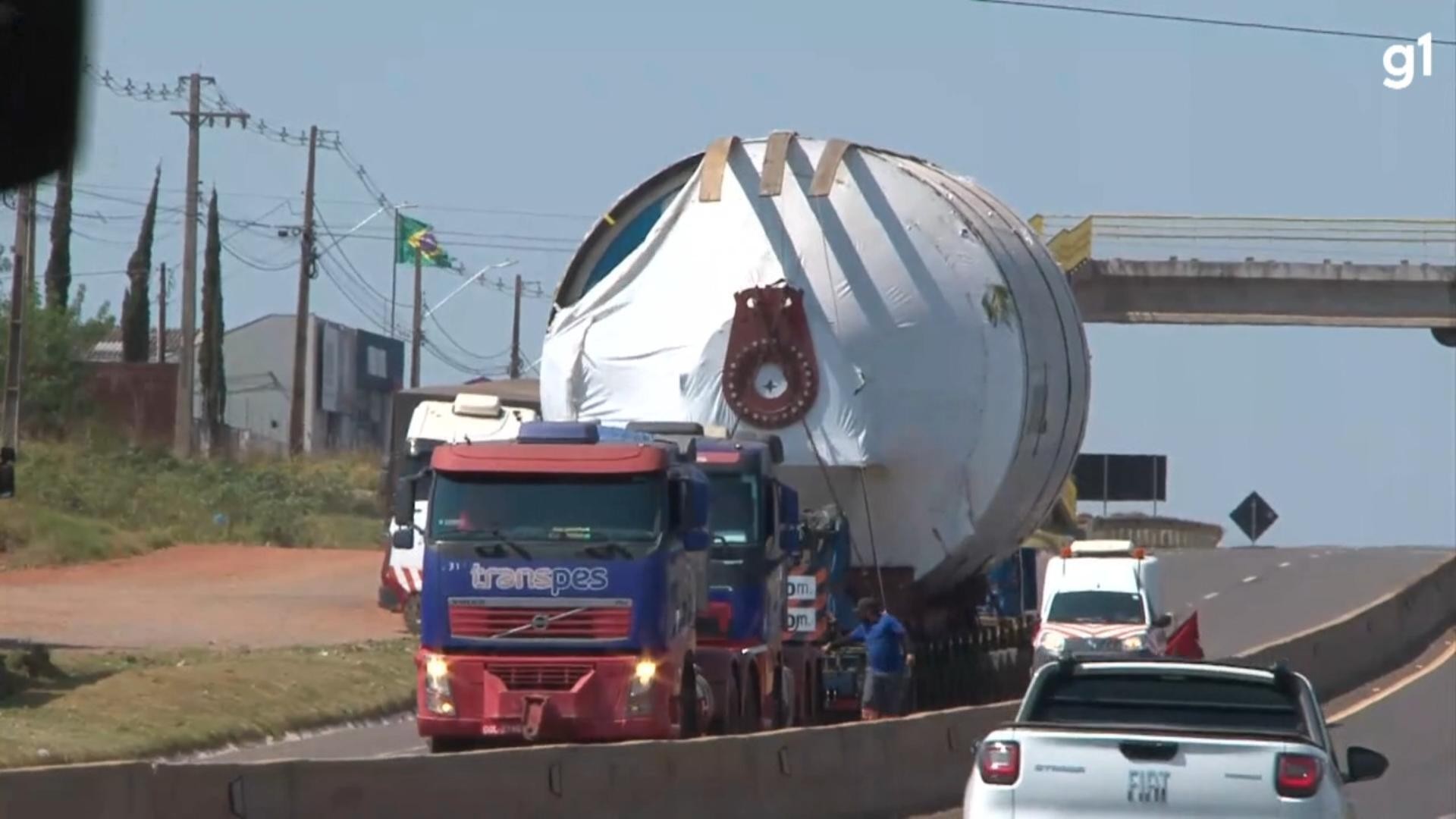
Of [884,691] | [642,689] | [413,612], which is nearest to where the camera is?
[642,689]

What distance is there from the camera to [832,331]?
23.0 meters

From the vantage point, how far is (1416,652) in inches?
1567

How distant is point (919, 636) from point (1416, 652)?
16.6 m

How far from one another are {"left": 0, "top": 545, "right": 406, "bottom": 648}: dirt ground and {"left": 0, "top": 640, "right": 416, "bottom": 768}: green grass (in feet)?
12.2

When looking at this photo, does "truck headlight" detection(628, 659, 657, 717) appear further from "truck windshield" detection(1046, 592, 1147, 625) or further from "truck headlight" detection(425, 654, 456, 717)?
"truck windshield" detection(1046, 592, 1147, 625)

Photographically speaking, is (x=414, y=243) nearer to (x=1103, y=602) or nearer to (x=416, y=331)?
(x=416, y=331)

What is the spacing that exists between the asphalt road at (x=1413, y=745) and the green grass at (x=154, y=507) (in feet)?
83.4

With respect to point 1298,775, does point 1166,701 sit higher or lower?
higher

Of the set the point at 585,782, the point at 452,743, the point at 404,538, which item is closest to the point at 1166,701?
the point at 585,782

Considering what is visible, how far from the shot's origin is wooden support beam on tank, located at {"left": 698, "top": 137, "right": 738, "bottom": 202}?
23.5 metres

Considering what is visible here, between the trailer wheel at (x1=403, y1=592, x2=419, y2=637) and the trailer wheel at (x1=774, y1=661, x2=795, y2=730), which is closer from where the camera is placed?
the trailer wheel at (x1=774, y1=661, x2=795, y2=730)

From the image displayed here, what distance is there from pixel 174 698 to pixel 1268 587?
32943 millimetres

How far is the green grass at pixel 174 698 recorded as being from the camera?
22000 mm

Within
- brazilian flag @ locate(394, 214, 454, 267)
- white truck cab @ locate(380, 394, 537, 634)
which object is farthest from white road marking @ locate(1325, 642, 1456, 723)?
brazilian flag @ locate(394, 214, 454, 267)
